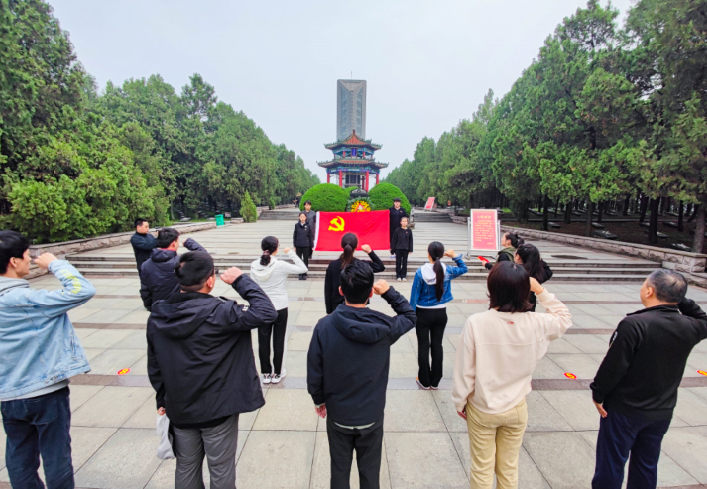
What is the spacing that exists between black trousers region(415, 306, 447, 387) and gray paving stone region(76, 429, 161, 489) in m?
2.68

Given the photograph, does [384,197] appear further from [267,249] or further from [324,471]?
[324,471]

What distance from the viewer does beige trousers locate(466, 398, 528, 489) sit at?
1.90 meters

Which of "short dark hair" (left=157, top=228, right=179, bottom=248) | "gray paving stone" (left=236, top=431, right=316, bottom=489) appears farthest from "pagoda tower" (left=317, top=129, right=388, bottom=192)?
"gray paving stone" (left=236, top=431, right=316, bottom=489)

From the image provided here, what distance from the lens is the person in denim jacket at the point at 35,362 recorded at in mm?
1823

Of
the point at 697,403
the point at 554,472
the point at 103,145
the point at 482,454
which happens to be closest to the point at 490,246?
the point at 697,403

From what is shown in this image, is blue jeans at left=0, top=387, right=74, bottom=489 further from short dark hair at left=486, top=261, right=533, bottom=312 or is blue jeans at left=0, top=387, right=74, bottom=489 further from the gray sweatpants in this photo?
short dark hair at left=486, top=261, right=533, bottom=312

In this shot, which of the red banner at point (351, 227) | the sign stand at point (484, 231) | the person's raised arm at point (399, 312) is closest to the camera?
the person's raised arm at point (399, 312)

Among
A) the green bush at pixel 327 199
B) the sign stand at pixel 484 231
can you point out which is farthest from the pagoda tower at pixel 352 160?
the sign stand at pixel 484 231

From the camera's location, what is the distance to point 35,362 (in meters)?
1.90

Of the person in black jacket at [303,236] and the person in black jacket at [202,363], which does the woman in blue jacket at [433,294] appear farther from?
the person in black jacket at [303,236]

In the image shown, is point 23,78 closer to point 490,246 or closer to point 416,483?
point 416,483

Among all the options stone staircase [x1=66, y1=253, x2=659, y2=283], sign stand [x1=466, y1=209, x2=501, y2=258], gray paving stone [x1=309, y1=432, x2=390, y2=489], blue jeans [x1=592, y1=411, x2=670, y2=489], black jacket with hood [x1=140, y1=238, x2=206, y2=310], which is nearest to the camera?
blue jeans [x1=592, y1=411, x2=670, y2=489]

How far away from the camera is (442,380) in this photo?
154 inches

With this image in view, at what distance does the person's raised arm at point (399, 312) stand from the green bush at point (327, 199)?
18.2m
